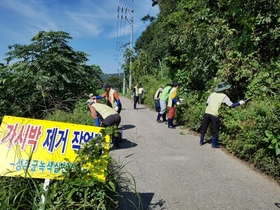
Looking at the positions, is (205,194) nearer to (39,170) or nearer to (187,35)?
(39,170)

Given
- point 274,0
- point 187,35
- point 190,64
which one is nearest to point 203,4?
point 187,35

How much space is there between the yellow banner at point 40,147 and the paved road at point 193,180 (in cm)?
118

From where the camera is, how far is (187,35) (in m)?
9.68

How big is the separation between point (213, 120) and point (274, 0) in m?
3.70

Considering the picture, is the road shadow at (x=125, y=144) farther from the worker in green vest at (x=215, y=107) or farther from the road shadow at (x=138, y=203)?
the road shadow at (x=138, y=203)

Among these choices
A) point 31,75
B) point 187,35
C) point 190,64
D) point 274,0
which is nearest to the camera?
point 274,0

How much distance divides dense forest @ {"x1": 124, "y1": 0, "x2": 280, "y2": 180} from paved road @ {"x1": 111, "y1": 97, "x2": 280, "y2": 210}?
446 millimetres

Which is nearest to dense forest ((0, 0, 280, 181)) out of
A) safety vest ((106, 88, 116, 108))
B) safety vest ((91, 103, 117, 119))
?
safety vest ((91, 103, 117, 119))

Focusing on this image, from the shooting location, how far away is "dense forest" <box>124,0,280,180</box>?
4891mm

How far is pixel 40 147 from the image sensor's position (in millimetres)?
2930

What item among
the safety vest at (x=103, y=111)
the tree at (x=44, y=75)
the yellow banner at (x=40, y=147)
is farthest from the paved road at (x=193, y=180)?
the tree at (x=44, y=75)

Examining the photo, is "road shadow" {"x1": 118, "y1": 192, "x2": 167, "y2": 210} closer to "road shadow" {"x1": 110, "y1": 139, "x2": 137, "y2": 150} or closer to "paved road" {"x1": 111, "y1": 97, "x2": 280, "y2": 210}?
"paved road" {"x1": 111, "y1": 97, "x2": 280, "y2": 210}

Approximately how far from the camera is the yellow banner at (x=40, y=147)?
9.19 feet

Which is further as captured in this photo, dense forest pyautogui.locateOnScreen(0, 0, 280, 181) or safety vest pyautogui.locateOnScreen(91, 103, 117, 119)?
safety vest pyautogui.locateOnScreen(91, 103, 117, 119)
